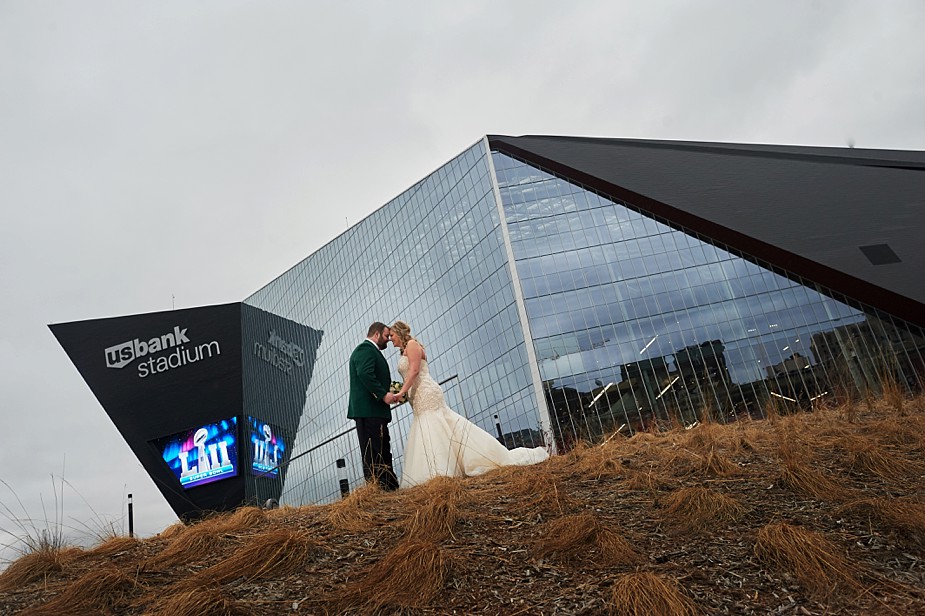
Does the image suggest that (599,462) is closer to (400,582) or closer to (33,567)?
(400,582)

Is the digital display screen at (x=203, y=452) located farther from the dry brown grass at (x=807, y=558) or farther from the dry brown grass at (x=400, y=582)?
the dry brown grass at (x=807, y=558)

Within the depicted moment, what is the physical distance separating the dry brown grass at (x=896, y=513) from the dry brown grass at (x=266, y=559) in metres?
3.56

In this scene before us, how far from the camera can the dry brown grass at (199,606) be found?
3.29 m

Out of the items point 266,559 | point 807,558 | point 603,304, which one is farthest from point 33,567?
point 603,304

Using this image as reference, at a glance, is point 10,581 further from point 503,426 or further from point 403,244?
point 403,244

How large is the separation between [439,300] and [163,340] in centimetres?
1692

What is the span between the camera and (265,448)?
46.8 metres

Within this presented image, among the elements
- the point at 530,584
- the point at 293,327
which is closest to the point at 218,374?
the point at 293,327

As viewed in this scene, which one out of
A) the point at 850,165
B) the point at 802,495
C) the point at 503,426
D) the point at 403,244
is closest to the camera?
the point at 802,495

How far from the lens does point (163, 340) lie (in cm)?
3869

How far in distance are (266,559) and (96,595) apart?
946mm

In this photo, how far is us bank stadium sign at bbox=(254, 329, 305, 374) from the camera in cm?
4969

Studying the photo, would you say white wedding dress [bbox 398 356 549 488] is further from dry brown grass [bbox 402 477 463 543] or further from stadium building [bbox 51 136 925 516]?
stadium building [bbox 51 136 925 516]

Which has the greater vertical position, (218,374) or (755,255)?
(218,374)
